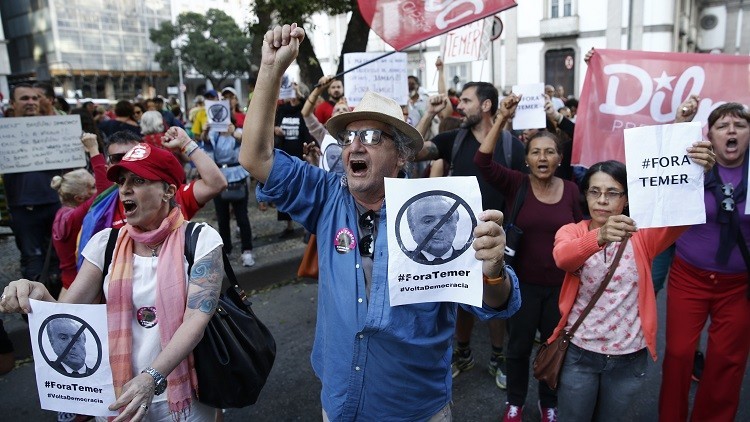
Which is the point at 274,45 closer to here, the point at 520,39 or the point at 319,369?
the point at 319,369

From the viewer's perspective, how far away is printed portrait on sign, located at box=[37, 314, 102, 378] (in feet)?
6.37

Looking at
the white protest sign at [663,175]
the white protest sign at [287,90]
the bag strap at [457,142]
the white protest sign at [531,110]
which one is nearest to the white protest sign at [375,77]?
the white protest sign at [287,90]

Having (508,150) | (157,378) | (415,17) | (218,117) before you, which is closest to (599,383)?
(508,150)

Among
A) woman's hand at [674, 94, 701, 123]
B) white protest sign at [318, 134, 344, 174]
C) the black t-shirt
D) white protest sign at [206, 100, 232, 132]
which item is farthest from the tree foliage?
woman's hand at [674, 94, 701, 123]

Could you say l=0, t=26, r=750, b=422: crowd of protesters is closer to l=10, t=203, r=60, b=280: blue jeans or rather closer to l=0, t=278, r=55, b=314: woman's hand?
l=10, t=203, r=60, b=280: blue jeans

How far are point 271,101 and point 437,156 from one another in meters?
2.50

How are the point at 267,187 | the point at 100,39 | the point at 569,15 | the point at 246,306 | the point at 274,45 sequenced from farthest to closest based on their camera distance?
1. the point at 100,39
2. the point at 569,15
3. the point at 246,306
4. the point at 267,187
5. the point at 274,45

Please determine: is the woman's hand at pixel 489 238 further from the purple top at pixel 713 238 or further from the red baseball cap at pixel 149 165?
the purple top at pixel 713 238

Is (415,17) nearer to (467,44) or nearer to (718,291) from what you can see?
(718,291)

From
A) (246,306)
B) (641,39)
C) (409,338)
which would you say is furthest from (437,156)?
(641,39)

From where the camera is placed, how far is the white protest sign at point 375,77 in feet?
19.4

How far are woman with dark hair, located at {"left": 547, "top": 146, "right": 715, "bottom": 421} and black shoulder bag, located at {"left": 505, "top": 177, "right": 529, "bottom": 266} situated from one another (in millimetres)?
567

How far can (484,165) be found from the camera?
336 cm

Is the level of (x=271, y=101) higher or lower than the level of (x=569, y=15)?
lower
